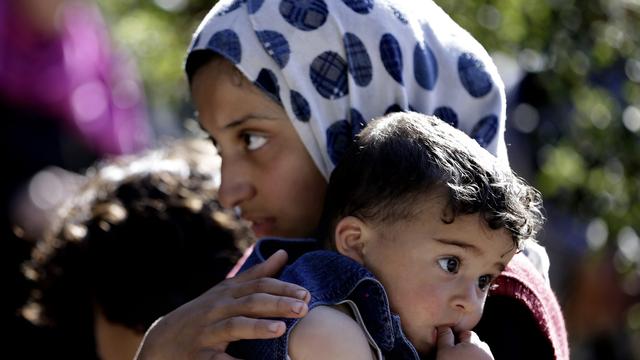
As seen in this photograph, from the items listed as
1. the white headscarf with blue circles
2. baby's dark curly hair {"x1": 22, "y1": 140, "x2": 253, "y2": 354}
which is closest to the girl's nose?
the white headscarf with blue circles

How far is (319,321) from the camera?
2387mm

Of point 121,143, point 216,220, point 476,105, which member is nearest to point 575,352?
point 121,143

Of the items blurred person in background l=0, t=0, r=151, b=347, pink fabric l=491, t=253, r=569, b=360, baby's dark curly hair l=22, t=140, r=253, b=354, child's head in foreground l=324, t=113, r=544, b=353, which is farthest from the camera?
blurred person in background l=0, t=0, r=151, b=347

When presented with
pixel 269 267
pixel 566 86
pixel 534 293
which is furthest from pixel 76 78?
pixel 534 293

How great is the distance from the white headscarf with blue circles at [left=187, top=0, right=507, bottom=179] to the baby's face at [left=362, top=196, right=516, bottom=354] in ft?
1.33

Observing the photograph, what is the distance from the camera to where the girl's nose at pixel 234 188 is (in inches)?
112

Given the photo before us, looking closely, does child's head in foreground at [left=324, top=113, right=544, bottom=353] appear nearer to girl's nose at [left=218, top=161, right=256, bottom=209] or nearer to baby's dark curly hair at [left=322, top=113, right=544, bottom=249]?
baby's dark curly hair at [left=322, top=113, right=544, bottom=249]

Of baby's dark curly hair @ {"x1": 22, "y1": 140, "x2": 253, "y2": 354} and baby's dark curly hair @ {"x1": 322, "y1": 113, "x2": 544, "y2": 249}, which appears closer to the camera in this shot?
baby's dark curly hair @ {"x1": 322, "y1": 113, "x2": 544, "y2": 249}

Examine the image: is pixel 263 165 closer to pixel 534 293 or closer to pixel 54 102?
pixel 534 293

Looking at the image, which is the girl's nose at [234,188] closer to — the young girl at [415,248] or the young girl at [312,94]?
the young girl at [312,94]

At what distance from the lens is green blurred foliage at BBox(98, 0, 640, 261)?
14.5 ft

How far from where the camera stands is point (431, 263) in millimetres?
2471

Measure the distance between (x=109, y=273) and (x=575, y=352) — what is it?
13.3 ft

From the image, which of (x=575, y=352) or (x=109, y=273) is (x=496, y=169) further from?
(x=575, y=352)
